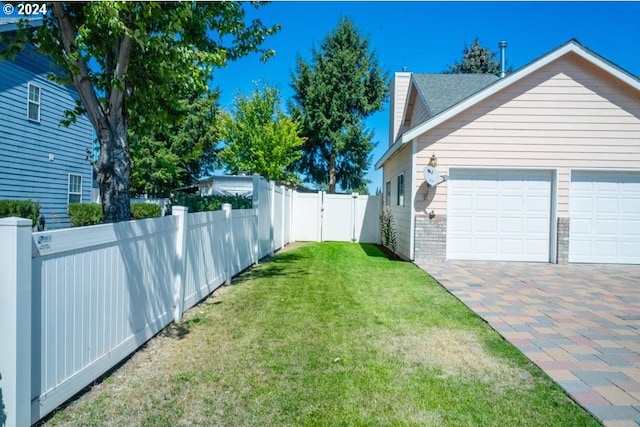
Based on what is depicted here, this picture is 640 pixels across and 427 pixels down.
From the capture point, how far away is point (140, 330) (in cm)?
429

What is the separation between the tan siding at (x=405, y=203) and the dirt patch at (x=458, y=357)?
6.22m

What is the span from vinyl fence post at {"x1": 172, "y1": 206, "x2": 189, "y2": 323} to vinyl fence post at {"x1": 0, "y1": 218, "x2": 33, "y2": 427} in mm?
2673

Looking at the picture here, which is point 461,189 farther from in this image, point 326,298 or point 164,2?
point 164,2

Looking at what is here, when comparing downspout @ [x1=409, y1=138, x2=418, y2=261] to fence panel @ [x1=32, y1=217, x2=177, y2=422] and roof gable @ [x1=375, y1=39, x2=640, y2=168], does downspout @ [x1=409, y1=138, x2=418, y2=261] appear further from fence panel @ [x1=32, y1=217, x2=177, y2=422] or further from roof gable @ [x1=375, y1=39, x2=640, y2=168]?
fence panel @ [x1=32, y1=217, x2=177, y2=422]

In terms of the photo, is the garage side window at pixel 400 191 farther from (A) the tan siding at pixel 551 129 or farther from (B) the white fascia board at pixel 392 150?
(A) the tan siding at pixel 551 129

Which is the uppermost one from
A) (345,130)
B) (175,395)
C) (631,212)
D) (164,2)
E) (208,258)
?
(345,130)

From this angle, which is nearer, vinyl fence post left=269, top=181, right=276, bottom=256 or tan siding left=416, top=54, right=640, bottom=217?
tan siding left=416, top=54, right=640, bottom=217

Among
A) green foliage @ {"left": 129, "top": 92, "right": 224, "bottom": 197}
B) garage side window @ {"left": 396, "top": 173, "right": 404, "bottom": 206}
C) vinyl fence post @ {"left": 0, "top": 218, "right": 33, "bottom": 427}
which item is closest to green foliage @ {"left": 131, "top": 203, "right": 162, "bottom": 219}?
green foliage @ {"left": 129, "top": 92, "right": 224, "bottom": 197}

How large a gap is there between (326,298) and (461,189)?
214 inches

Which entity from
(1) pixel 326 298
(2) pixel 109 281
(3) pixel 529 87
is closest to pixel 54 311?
(2) pixel 109 281

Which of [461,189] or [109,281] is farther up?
[461,189]

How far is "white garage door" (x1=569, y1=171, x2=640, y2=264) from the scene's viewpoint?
10469 mm

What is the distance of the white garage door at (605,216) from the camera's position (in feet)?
34.3

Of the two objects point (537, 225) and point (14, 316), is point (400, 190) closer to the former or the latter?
point (537, 225)
